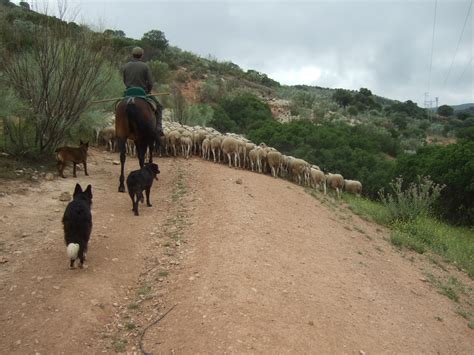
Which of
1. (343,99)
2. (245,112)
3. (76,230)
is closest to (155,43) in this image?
(245,112)

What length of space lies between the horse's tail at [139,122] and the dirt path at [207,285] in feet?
4.50

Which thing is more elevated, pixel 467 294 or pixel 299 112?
pixel 299 112

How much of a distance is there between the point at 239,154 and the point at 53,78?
6070 mm

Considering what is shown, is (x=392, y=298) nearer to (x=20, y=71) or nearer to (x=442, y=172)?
(x=20, y=71)

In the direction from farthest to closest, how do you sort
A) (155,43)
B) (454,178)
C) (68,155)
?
(155,43), (454,178), (68,155)

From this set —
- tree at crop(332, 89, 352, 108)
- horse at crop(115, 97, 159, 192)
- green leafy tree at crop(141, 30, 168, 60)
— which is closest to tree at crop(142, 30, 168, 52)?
green leafy tree at crop(141, 30, 168, 60)

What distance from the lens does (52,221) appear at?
7.98 meters

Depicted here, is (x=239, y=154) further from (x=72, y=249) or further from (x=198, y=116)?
(x=198, y=116)

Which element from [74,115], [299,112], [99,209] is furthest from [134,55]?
[299,112]

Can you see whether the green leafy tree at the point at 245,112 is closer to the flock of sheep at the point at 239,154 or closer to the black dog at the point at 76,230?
the flock of sheep at the point at 239,154

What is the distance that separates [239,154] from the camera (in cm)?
1541

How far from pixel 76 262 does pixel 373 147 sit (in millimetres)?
24410

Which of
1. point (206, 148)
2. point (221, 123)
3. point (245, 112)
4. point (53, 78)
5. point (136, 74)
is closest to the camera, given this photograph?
point (136, 74)

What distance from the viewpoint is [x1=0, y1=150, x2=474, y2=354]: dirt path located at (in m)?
4.87
